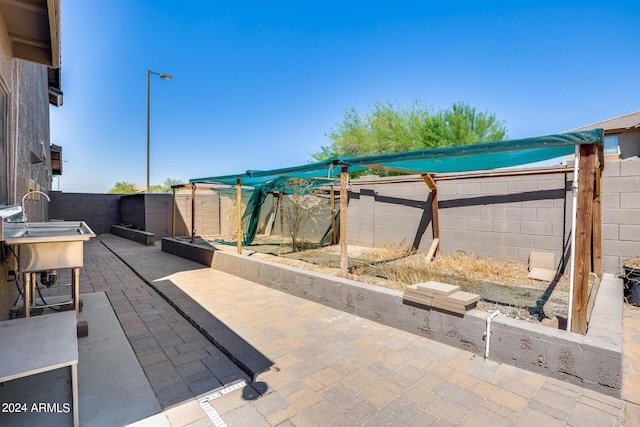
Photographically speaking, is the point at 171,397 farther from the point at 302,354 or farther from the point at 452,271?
the point at 452,271

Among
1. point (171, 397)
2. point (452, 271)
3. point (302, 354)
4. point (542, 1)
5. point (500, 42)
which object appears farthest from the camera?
point (500, 42)

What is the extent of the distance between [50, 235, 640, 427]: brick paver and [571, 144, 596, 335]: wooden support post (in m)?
0.56

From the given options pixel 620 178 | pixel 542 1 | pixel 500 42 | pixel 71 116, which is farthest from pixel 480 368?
pixel 71 116

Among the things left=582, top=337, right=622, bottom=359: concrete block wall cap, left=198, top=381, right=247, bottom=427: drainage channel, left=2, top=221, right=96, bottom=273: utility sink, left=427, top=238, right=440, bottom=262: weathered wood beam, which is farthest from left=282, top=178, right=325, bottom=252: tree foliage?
left=582, top=337, right=622, bottom=359: concrete block wall cap

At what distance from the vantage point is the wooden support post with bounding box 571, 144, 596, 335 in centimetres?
239

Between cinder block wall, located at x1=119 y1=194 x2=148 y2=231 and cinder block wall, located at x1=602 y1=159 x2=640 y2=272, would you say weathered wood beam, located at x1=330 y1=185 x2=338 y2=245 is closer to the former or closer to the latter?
cinder block wall, located at x1=602 y1=159 x2=640 y2=272

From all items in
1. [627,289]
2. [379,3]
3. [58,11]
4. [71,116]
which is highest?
[379,3]

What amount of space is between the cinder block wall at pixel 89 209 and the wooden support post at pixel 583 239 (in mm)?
15283

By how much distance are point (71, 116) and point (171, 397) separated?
15417mm

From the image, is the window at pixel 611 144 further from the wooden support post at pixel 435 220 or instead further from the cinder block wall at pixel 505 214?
the wooden support post at pixel 435 220

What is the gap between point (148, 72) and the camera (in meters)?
12.6

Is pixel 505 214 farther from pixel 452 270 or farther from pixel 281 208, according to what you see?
pixel 281 208

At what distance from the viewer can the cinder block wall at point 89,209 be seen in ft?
39.5

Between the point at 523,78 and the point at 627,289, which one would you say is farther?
the point at 523,78
